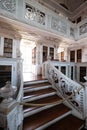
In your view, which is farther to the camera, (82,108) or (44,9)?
(44,9)

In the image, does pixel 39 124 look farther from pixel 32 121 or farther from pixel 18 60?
pixel 18 60

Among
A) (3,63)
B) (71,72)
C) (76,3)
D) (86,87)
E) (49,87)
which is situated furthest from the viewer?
(76,3)

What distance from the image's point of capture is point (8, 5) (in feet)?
12.2

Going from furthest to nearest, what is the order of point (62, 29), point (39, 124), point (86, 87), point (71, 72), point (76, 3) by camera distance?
point (76, 3)
point (71, 72)
point (62, 29)
point (86, 87)
point (39, 124)

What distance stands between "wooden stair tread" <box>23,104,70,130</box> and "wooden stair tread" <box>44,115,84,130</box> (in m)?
0.17

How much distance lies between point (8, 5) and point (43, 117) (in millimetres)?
4257

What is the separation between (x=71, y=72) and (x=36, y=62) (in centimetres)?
259

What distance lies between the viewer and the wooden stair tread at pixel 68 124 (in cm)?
218

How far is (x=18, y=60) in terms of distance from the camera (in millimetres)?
3146

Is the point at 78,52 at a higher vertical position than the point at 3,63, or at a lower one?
higher

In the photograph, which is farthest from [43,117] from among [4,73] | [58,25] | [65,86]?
[58,25]

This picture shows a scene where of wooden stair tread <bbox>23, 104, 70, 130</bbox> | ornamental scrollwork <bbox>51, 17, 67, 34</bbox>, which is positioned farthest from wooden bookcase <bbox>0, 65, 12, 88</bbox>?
ornamental scrollwork <bbox>51, 17, 67, 34</bbox>

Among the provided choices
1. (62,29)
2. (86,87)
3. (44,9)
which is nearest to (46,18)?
(44,9)

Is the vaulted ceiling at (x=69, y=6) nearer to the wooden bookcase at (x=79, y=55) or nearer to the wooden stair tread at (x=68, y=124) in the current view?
the wooden bookcase at (x=79, y=55)
